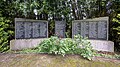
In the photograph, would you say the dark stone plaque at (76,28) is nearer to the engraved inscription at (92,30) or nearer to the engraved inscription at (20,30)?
the engraved inscription at (92,30)

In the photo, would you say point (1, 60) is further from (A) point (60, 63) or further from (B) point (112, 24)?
(B) point (112, 24)

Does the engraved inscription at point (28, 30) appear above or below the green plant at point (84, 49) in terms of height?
above

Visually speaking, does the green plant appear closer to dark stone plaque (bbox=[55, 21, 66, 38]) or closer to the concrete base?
the concrete base

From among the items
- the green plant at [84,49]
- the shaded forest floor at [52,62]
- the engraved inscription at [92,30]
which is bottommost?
the shaded forest floor at [52,62]

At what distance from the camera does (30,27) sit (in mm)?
7785

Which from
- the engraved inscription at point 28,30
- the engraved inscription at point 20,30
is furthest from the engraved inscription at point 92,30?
the engraved inscription at point 20,30

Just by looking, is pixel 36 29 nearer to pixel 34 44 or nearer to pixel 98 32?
pixel 34 44

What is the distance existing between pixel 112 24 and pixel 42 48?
166 inches

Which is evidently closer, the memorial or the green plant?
the green plant

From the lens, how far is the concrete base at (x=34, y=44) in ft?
23.2

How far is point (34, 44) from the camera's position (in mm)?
7887

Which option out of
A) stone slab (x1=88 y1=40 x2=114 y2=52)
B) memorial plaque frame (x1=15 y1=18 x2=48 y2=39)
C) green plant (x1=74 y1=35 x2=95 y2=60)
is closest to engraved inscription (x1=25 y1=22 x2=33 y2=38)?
memorial plaque frame (x1=15 y1=18 x2=48 y2=39)

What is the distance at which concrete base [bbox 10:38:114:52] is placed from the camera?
7057mm

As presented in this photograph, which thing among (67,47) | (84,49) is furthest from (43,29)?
(84,49)
